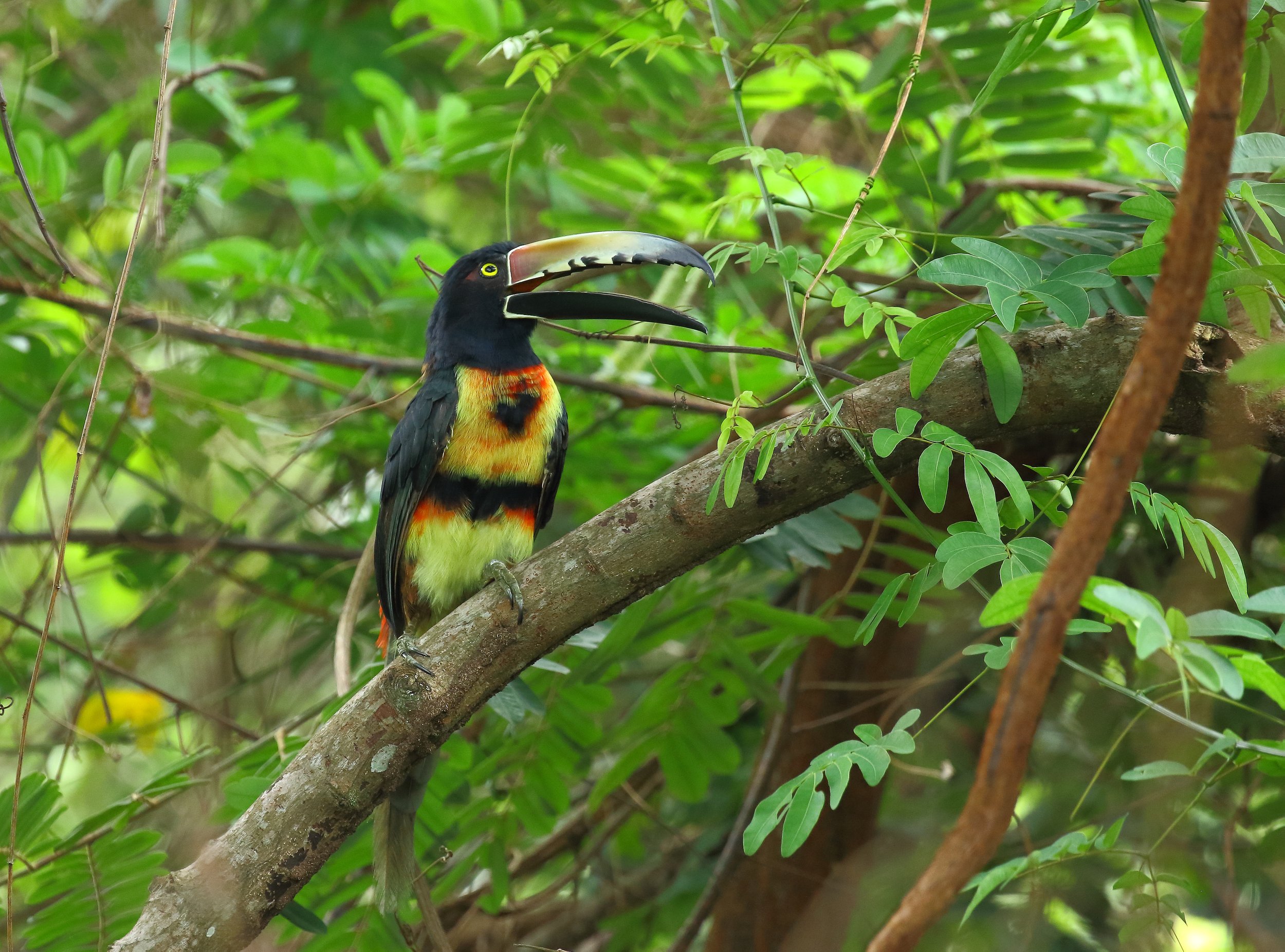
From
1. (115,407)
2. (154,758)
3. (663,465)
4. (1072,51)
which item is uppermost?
(1072,51)

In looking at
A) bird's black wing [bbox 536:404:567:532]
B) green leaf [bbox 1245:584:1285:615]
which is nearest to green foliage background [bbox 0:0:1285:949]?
green leaf [bbox 1245:584:1285:615]

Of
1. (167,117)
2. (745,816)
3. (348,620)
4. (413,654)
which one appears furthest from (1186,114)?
(167,117)

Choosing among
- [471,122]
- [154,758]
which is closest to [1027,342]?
[471,122]

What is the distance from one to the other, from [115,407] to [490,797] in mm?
2448

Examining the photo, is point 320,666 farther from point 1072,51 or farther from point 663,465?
point 1072,51

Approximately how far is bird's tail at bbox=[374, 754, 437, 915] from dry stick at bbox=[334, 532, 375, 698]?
338 mm

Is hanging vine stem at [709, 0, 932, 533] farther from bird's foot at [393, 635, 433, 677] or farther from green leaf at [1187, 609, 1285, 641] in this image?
bird's foot at [393, 635, 433, 677]

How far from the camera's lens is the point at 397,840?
314cm

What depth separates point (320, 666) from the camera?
5.07 m

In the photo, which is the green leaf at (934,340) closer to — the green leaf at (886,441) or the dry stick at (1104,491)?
the green leaf at (886,441)

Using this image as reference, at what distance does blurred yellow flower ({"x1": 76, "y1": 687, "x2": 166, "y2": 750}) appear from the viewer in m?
4.75

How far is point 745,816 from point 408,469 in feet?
5.34

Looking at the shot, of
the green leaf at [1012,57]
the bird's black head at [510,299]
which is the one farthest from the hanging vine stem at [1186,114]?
the bird's black head at [510,299]

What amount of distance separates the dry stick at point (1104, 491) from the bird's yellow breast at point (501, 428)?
2.39 m
